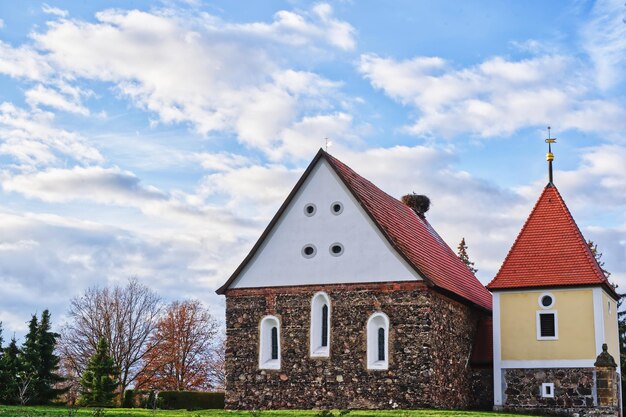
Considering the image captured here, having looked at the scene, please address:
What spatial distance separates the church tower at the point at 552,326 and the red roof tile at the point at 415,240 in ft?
6.18

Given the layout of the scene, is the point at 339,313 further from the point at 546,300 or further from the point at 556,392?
the point at 556,392

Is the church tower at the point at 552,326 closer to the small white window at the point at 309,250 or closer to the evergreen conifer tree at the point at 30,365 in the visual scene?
the small white window at the point at 309,250

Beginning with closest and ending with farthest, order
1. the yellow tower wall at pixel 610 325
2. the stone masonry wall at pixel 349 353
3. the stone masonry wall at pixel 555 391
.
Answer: the stone masonry wall at pixel 349 353, the stone masonry wall at pixel 555 391, the yellow tower wall at pixel 610 325

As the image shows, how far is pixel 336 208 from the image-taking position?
97.9 feet

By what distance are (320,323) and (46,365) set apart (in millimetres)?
15977

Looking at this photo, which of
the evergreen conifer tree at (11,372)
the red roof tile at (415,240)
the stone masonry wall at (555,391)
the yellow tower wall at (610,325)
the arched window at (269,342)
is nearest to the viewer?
the red roof tile at (415,240)

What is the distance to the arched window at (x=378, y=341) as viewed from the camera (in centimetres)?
2836

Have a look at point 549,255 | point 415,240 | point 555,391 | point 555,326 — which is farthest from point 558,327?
point 415,240

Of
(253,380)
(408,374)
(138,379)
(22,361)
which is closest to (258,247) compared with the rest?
(253,380)

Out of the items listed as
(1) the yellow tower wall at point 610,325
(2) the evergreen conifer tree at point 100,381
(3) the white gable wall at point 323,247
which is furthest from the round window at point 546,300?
(2) the evergreen conifer tree at point 100,381

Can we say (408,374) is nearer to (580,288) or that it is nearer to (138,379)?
(580,288)

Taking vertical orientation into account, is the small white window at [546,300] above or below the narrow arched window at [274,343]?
above

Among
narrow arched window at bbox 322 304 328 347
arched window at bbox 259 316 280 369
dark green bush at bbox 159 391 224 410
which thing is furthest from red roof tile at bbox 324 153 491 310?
dark green bush at bbox 159 391 224 410

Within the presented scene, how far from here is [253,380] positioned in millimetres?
30016
